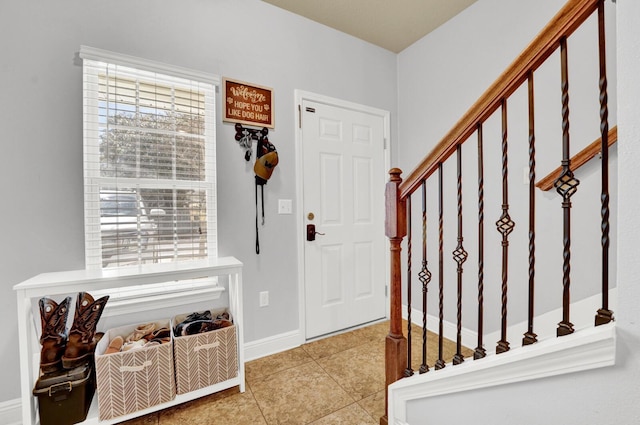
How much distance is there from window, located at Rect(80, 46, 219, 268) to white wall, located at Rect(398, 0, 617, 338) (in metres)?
1.90

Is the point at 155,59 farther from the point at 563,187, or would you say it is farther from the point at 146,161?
the point at 563,187

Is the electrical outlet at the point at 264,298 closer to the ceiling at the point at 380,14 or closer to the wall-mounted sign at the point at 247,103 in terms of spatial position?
the wall-mounted sign at the point at 247,103

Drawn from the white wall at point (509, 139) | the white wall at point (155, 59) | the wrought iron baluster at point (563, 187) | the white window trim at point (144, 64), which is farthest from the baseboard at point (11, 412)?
the white wall at point (509, 139)

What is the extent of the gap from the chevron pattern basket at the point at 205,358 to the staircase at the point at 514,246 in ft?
3.11

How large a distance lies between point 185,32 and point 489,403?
2.60 m

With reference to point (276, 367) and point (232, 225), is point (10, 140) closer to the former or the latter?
point (232, 225)

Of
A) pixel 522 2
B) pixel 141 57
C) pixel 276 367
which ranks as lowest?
pixel 276 367

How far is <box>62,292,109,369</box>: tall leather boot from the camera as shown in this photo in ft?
4.69

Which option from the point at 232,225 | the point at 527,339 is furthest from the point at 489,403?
the point at 232,225

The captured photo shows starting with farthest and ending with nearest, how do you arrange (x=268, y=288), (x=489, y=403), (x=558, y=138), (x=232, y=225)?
(x=268, y=288), (x=232, y=225), (x=558, y=138), (x=489, y=403)

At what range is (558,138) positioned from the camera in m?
1.81

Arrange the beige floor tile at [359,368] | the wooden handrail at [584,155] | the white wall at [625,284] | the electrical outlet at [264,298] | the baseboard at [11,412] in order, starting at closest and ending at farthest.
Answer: the white wall at [625,284], the wooden handrail at [584,155], the baseboard at [11,412], the beige floor tile at [359,368], the electrical outlet at [264,298]

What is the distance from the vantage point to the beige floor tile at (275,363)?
197cm

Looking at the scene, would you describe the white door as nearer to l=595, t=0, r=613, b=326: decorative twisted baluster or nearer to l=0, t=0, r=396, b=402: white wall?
l=0, t=0, r=396, b=402: white wall
